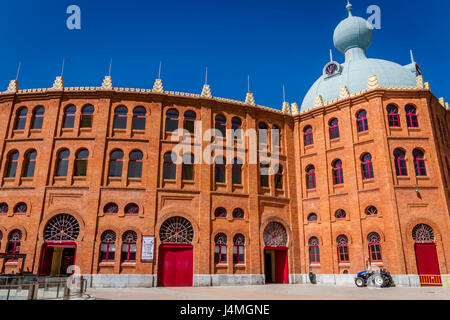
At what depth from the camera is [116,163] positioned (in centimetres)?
2652

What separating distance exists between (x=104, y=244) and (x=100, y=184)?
4.40 metres

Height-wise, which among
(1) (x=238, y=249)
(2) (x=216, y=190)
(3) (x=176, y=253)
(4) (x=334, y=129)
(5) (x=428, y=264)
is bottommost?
(5) (x=428, y=264)

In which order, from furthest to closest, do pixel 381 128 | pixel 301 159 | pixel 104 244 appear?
pixel 301 159 < pixel 381 128 < pixel 104 244

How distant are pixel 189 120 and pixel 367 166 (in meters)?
15.1

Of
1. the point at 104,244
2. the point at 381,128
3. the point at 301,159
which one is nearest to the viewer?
the point at 104,244

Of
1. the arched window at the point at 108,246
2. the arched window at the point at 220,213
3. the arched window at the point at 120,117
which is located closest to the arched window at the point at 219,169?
the arched window at the point at 220,213

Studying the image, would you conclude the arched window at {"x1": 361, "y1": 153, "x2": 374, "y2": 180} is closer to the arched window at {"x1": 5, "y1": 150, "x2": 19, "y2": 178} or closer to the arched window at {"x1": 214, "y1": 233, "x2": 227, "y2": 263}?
the arched window at {"x1": 214, "y1": 233, "x2": 227, "y2": 263}

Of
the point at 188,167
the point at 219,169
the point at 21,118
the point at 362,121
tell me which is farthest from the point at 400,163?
the point at 21,118

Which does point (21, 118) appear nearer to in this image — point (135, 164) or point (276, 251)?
point (135, 164)

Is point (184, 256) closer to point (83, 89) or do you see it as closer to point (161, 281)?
point (161, 281)

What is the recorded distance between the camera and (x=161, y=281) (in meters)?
24.7

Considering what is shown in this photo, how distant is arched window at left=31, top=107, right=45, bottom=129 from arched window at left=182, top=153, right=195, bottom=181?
11.9m

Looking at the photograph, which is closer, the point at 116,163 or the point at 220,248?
the point at 220,248
